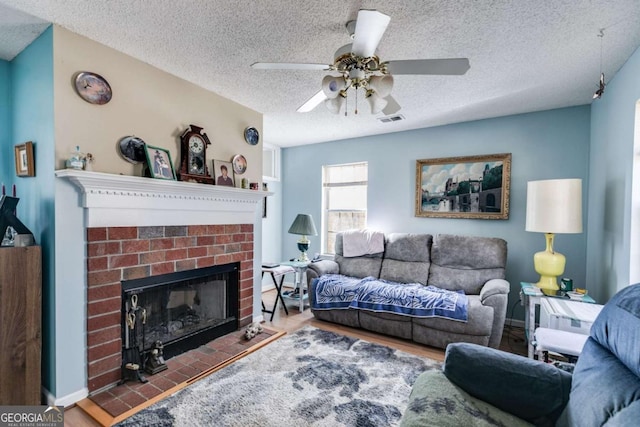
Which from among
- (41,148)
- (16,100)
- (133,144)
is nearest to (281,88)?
(133,144)

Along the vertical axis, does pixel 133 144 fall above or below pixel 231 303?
above

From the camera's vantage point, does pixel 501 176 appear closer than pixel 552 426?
No

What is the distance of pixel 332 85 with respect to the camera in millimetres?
1677

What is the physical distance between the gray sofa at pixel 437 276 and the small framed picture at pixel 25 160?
258 cm

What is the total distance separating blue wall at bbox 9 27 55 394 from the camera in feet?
6.04

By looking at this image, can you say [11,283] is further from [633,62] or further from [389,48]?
[633,62]

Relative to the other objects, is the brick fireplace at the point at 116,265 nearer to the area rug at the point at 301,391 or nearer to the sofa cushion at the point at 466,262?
the area rug at the point at 301,391

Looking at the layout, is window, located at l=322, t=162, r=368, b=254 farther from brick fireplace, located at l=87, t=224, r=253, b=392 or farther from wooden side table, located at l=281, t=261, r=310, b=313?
brick fireplace, located at l=87, t=224, r=253, b=392

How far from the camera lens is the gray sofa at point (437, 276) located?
2604 millimetres

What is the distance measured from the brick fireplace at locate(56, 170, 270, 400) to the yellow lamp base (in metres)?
2.90

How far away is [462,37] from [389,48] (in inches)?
18.0

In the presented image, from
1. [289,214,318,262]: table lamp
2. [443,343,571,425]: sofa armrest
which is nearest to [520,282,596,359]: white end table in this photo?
[443,343,571,425]: sofa armrest

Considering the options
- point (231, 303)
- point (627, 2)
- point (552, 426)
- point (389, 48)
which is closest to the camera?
point (552, 426)

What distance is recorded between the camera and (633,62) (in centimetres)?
199
